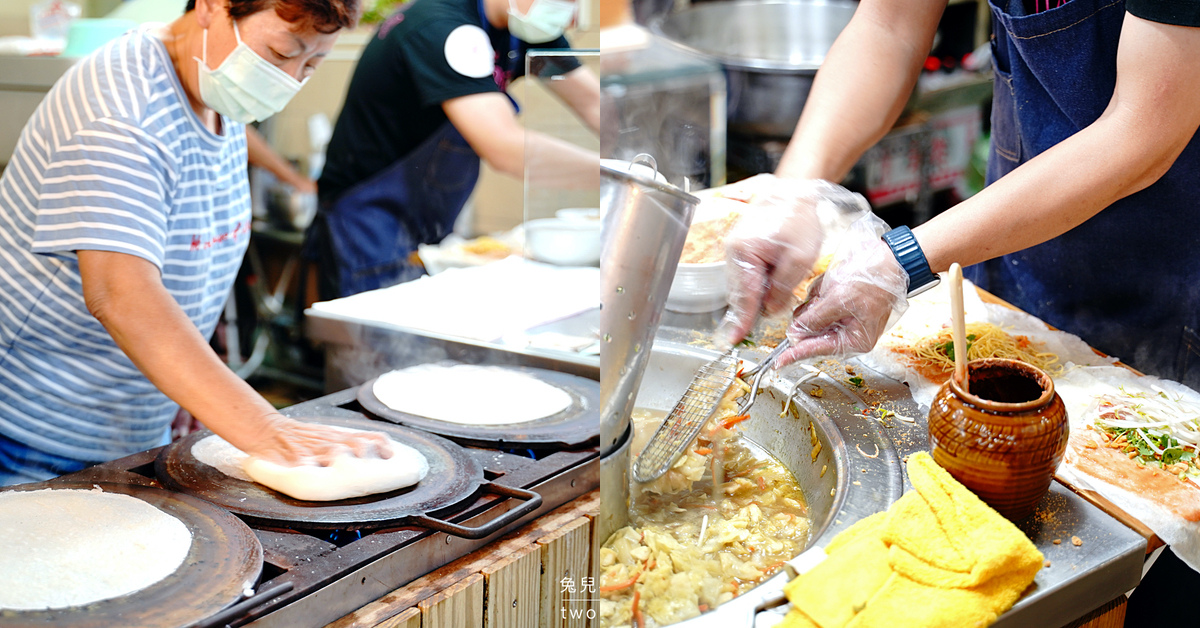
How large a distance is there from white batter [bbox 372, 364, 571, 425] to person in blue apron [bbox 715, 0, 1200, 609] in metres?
0.60

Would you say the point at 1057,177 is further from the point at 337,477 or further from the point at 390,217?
the point at 390,217

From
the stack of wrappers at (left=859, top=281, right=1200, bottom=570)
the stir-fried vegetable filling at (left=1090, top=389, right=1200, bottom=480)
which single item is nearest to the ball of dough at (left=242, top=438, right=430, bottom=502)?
the stack of wrappers at (left=859, top=281, right=1200, bottom=570)

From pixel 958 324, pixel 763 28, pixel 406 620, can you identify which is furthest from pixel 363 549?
pixel 763 28

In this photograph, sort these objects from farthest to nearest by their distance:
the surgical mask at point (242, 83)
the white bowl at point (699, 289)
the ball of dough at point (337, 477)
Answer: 1. the white bowl at point (699, 289)
2. the surgical mask at point (242, 83)
3. the ball of dough at point (337, 477)

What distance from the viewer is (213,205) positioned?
1777mm

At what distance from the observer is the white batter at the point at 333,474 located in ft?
4.28

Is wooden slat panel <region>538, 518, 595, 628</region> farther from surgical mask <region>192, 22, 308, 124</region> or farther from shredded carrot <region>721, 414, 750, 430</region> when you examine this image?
surgical mask <region>192, 22, 308, 124</region>

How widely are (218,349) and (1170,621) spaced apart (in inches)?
166

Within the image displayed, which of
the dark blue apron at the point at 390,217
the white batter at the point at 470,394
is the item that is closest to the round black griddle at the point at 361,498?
the white batter at the point at 470,394

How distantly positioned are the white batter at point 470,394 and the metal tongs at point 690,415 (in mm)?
411

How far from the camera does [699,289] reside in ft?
5.84

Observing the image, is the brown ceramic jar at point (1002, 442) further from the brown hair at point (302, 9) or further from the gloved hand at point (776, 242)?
the brown hair at point (302, 9)

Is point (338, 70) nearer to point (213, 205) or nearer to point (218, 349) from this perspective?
point (218, 349)

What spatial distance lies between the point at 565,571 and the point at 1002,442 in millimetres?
743
